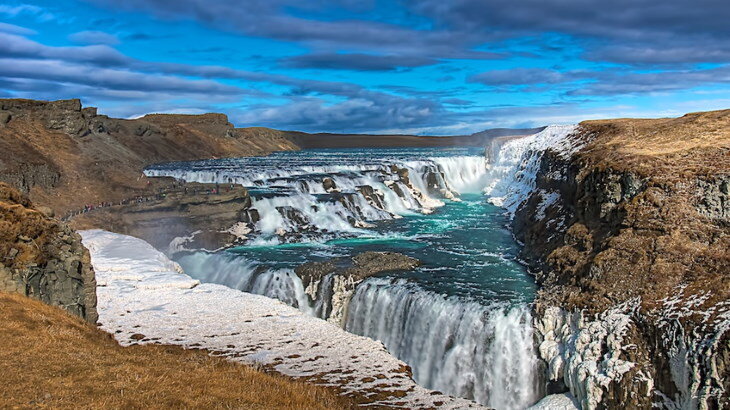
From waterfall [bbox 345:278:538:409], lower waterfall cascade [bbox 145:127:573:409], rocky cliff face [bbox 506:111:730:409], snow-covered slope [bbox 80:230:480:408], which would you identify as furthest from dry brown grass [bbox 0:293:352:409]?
rocky cliff face [bbox 506:111:730:409]

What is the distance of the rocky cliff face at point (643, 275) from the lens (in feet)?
48.0

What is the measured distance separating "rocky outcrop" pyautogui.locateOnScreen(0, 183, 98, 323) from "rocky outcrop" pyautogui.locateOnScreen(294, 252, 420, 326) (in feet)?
31.7

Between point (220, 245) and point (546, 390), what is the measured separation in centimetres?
2237

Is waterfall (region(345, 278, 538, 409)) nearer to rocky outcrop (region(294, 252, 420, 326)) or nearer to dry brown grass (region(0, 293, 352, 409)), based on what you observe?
rocky outcrop (region(294, 252, 420, 326))

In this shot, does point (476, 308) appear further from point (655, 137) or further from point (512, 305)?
point (655, 137)

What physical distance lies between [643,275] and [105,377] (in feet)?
52.5

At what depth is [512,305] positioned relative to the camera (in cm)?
1981

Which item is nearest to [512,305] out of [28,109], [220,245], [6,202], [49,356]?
[49,356]

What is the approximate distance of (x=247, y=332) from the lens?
18.4 meters

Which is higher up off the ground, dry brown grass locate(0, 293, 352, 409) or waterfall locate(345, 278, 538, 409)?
dry brown grass locate(0, 293, 352, 409)

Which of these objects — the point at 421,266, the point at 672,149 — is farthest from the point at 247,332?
the point at 672,149

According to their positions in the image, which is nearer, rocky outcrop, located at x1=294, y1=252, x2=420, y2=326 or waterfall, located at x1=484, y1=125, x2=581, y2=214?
rocky outcrop, located at x1=294, y1=252, x2=420, y2=326

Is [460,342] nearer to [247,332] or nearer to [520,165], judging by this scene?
[247,332]

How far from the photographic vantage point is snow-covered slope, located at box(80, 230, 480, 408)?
15.2 m
